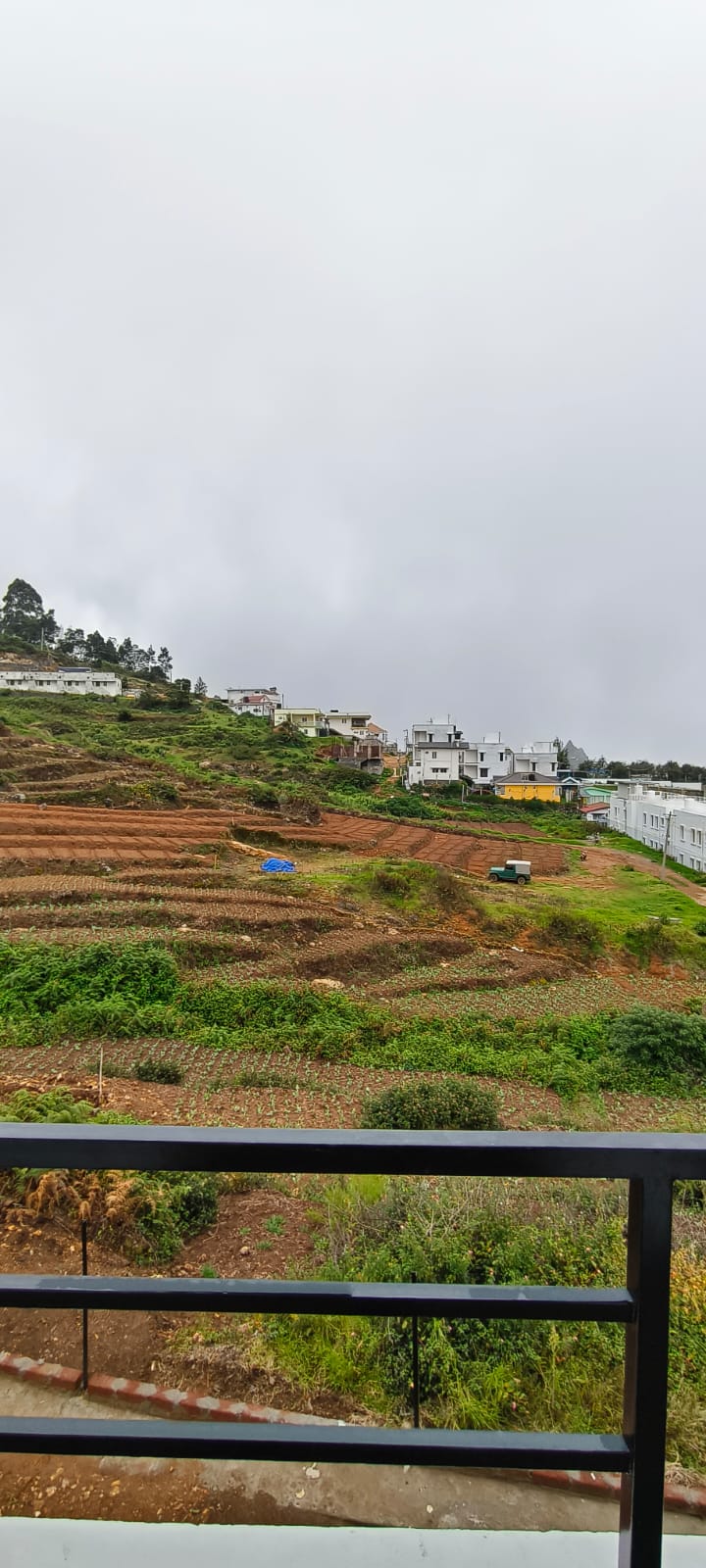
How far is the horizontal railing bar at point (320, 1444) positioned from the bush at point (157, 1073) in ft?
22.4

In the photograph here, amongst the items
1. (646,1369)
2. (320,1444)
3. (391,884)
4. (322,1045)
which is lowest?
(322,1045)

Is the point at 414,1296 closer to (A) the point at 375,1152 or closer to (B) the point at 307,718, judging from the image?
(A) the point at 375,1152

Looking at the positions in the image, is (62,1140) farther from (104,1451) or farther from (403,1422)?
(403,1422)

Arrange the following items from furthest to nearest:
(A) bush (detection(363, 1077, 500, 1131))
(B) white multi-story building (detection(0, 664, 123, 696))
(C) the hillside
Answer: (B) white multi-story building (detection(0, 664, 123, 696)) < (A) bush (detection(363, 1077, 500, 1131)) < (C) the hillside

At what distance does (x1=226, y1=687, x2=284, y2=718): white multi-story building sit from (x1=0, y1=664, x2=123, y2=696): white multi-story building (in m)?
13.0

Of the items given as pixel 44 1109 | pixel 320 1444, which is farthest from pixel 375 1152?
pixel 44 1109

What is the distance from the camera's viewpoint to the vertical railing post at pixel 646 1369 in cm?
90

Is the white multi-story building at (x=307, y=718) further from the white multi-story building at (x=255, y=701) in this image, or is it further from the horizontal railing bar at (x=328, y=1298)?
the horizontal railing bar at (x=328, y=1298)

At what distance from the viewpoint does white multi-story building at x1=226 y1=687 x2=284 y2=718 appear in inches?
2832

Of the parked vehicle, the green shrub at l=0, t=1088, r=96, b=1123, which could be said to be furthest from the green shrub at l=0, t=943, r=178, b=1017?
the parked vehicle

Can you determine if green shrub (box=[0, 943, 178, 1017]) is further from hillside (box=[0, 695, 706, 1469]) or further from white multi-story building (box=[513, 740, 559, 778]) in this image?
white multi-story building (box=[513, 740, 559, 778])

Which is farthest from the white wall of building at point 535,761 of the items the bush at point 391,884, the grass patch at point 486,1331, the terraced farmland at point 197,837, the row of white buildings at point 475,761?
the grass patch at point 486,1331

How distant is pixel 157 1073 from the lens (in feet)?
24.3

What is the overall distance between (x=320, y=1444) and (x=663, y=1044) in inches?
373
